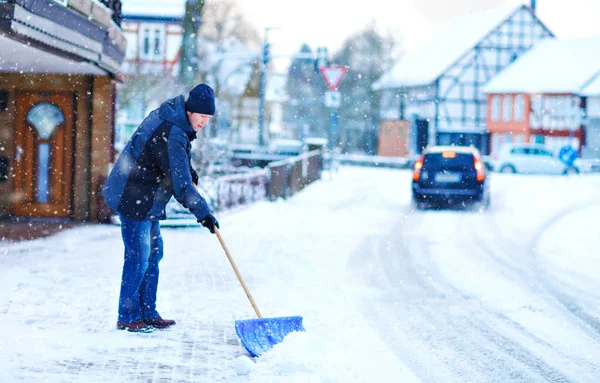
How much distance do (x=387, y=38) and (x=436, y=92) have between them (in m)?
16.3

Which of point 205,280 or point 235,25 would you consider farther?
point 235,25

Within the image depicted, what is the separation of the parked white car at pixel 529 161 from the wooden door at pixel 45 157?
93.7 feet

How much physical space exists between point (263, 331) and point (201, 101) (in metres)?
1.65

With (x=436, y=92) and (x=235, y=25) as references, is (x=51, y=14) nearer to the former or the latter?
(x=235, y=25)

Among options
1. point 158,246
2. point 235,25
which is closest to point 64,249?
point 158,246

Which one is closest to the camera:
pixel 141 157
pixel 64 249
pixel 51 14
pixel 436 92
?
pixel 141 157

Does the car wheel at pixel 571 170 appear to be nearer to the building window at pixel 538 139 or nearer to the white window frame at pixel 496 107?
the building window at pixel 538 139

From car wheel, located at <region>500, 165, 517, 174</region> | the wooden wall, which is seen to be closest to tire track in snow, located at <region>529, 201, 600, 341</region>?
the wooden wall

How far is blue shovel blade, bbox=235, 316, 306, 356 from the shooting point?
5.38 metres

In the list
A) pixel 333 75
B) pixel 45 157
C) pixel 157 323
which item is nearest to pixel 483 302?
pixel 157 323

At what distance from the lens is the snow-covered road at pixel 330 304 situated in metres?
5.19

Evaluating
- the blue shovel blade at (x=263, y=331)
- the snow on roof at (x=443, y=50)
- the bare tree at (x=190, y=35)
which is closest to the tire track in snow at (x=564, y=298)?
the blue shovel blade at (x=263, y=331)

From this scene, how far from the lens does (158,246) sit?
6098mm

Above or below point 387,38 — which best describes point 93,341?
below
